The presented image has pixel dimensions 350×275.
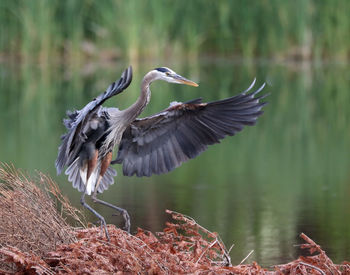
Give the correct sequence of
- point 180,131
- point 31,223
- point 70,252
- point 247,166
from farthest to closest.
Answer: point 247,166 < point 180,131 < point 31,223 < point 70,252

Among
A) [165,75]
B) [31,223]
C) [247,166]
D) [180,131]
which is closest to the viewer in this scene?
[31,223]

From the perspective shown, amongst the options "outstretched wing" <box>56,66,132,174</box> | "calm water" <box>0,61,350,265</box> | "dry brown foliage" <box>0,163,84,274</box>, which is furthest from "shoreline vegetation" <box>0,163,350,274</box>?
"calm water" <box>0,61,350,265</box>

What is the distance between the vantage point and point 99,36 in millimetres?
20188

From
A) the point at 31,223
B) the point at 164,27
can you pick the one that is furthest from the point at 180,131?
the point at 164,27

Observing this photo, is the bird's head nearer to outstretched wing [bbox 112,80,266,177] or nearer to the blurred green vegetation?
outstretched wing [bbox 112,80,266,177]

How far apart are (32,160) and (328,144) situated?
3662mm

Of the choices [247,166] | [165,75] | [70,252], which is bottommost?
[247,166]

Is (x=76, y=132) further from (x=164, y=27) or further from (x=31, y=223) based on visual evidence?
(x=164, y=27)

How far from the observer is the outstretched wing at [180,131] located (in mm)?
5000

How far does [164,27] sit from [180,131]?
14.8 meters

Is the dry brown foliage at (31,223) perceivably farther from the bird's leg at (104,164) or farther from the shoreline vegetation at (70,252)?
the bird's leg at (104,164)

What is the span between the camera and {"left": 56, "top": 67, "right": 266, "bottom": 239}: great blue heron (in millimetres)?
4926

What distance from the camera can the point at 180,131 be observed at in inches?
203

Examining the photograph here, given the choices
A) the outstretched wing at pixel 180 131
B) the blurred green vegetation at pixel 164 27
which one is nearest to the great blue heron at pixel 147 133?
the outstretched wing at pixel 180 131
